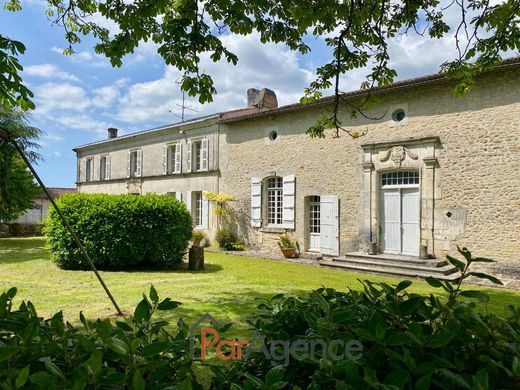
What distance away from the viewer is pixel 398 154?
1041 centimetres

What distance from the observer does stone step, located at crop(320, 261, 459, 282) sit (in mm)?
8766

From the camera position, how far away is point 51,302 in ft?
19.2

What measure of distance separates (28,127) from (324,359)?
23134mm

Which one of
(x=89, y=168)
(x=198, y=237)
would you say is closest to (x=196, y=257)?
(x=198, y=237)

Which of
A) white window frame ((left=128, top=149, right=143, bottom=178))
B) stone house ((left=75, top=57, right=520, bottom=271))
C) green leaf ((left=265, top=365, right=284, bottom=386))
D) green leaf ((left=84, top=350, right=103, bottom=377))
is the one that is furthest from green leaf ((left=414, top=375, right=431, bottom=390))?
white window frame ((left=128, top=149, right=143, bottom=178))

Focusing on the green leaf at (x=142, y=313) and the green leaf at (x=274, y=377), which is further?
the green leaf at (x=142, y=313)

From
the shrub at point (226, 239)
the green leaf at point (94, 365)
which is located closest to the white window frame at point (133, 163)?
the shrub at point (226, 239)

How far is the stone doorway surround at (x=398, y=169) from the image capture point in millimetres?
9820

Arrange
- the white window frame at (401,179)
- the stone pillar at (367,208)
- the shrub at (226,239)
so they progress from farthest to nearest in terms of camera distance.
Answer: the shrub at (226,239) < the stone pillar at (367,208) < the white window frame at (401,179)

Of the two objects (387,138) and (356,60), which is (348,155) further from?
(356,60)

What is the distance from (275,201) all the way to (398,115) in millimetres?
5178

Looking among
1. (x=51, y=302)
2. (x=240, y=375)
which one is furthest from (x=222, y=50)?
(x=51, y=302)

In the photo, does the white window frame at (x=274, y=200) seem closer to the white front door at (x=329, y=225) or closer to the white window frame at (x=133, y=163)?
the white front door at (x=329, y=225)

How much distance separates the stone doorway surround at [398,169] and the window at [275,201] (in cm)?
337
